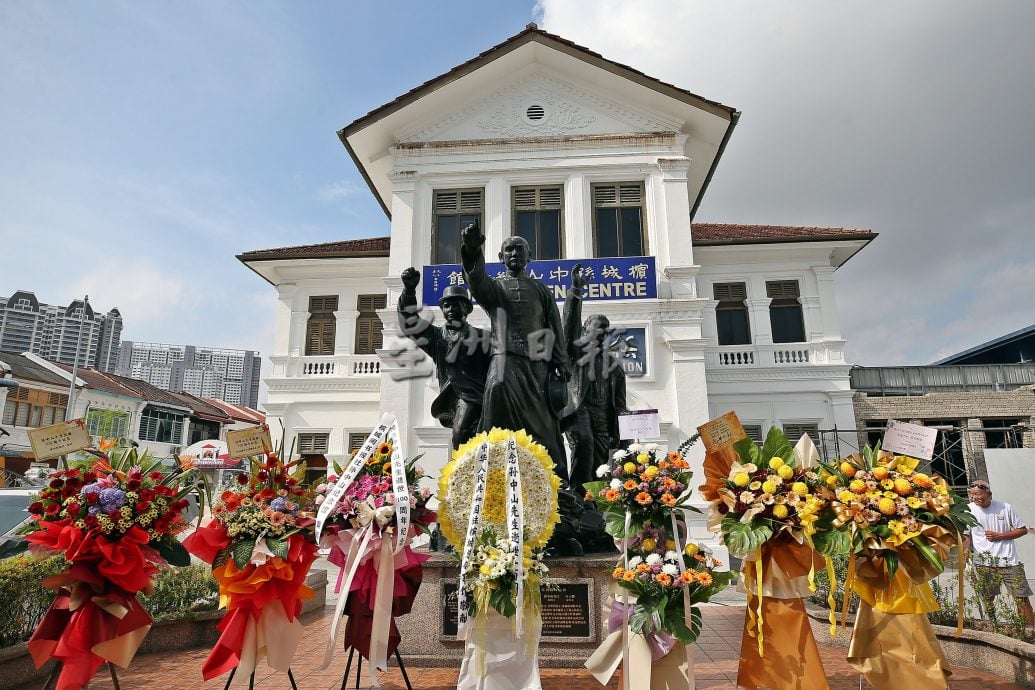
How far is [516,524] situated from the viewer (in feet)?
12.0

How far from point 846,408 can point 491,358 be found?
42.2 ft

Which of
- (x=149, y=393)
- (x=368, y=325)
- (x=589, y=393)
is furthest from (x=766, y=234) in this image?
(x=149, y=393)

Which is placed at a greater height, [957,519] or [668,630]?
[957,519]

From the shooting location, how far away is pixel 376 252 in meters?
17.0

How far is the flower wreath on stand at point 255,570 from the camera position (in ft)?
11.9

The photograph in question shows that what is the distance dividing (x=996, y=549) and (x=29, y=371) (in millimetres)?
34827

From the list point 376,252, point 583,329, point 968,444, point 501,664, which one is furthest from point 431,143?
point 968,444

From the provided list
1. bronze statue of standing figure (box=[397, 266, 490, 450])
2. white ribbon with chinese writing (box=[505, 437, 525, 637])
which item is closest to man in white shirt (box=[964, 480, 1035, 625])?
white ribbon with chinese writing (box=[505, 437, 525, 637])

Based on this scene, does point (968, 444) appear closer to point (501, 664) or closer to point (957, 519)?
point (957, 519)

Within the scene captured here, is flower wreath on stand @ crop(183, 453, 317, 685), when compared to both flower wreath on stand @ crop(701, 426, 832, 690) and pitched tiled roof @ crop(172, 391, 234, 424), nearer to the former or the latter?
flower wreath on stand @ crop(701, 426, 832, 690)

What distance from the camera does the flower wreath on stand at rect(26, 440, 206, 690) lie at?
3465mm

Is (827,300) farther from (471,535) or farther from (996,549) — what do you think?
(471,535)

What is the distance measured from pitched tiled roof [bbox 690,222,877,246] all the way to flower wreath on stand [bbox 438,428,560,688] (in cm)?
1391

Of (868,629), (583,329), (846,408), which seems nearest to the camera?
(868,629)
